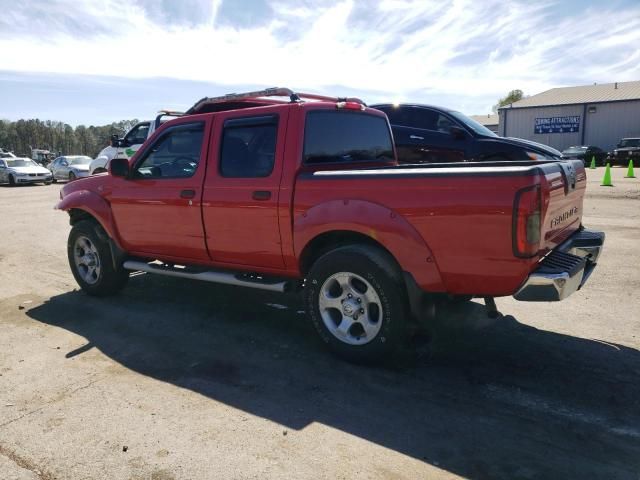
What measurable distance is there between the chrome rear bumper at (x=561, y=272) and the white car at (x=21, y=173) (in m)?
27.5

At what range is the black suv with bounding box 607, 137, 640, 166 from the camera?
30.2 metres

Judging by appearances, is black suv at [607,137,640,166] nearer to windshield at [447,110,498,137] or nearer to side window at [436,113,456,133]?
windshield at [447,110,498,137]

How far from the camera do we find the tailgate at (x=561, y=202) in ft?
10.7

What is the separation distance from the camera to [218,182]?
4.56m

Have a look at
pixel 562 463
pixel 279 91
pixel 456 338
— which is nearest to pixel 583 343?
pixel 456 338

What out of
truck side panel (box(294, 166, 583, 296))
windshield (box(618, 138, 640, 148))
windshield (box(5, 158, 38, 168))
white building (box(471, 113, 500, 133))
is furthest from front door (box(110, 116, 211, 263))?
white building (box(471, 113, 500, 133))

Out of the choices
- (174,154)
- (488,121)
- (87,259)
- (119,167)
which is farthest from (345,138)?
(488,121)

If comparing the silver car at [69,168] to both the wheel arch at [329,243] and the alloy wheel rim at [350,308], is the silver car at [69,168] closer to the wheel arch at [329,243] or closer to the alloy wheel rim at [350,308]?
the wheel arch at [329,243]

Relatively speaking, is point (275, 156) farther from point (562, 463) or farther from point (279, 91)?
point (562, 463)

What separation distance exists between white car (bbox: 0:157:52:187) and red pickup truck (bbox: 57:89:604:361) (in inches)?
917

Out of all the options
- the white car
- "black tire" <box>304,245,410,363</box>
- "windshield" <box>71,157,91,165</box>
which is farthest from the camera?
"windshield" <box>71,157,91,165</box>

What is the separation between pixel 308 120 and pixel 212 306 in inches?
90.4

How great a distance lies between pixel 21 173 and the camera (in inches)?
1009

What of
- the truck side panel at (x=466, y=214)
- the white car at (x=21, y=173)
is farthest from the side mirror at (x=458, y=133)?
the white car at (x=21, y=173)
